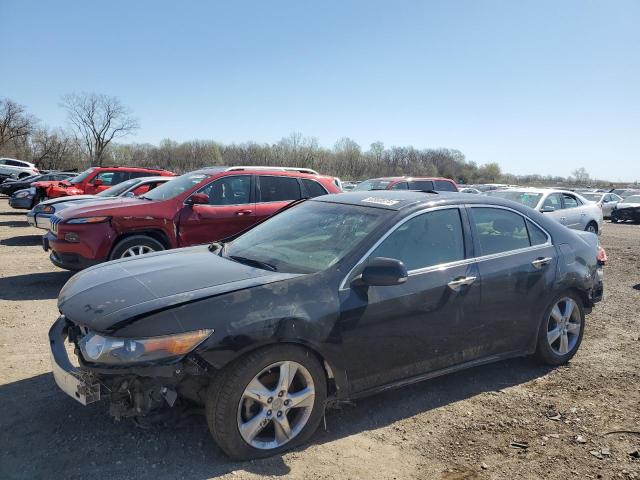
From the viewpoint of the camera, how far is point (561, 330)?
4.60 metres

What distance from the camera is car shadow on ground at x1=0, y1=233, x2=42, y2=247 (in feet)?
36.8

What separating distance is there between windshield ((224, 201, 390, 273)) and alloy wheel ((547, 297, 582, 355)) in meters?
2.02

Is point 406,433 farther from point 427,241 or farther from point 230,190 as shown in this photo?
point 230,190

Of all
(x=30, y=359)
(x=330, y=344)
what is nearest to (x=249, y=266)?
(x=330, y=344)

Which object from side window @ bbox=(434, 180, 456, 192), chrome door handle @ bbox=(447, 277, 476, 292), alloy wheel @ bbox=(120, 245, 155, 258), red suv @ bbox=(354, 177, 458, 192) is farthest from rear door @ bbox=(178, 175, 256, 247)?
side window @ bbox=(434, 180, 456, 192)

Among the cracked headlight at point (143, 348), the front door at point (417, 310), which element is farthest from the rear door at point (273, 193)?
the cracked headlight at point (143, 348)

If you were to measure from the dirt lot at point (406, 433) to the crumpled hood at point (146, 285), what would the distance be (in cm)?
79

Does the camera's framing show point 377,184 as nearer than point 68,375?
No

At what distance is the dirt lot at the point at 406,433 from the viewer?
292 centimetres

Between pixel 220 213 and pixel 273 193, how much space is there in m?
0.99

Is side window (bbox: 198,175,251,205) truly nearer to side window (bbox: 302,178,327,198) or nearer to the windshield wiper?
side window (bbox: 302,178,327,198)

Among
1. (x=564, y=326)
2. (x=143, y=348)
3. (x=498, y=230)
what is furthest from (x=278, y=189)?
(x=143, y=348)

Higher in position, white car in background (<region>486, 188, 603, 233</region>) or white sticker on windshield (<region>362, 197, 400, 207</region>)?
white sticker on windshield (<region>362, 197, 400, 207</region>)

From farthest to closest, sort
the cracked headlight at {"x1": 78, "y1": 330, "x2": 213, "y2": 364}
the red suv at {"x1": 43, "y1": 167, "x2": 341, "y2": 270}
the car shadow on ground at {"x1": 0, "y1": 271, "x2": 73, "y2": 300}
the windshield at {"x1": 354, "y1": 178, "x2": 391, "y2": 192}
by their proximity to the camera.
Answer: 1. the windshield at {"x1": 354, "y1": 178, "x2": 391, "y2": 192}
2. the red suv at {"x1": 43, "y1": 167, "x2": 341, "y2": 270}
3. the car shadow on ground at {"x1": 0, "y1": 271, "x2": 73, "y2": 300}
4. the cracked headlight at {"x1": 78, "y1": 330, "x2": 213, "y2": 364}
